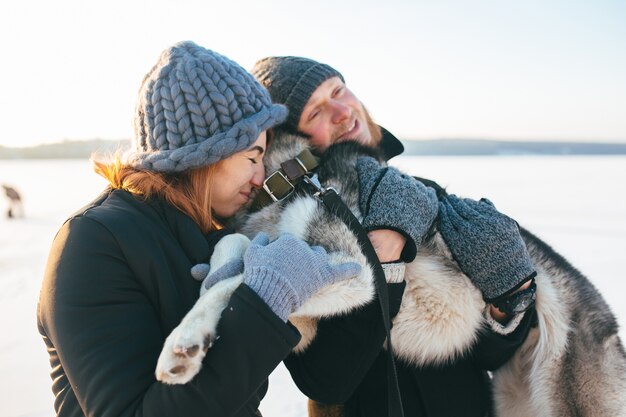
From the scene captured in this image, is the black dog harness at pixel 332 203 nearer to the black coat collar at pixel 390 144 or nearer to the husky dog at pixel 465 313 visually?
the husky dog at pixel 465 313

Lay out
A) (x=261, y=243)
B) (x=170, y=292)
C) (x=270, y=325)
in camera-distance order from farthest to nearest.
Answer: (x=261, y=243)
(x=170, y=292)
(x=270, y=325)

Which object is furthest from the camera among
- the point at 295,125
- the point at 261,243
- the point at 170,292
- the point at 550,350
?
the point at 295,125

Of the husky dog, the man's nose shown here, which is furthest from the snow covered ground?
the husky dog

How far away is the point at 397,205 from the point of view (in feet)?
4.27

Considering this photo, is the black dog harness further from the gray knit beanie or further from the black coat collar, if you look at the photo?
the black coat collar

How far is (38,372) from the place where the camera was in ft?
11.0

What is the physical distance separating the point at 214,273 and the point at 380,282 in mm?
446

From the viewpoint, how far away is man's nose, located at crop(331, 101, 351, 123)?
68.2 inches

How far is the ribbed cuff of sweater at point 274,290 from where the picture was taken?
0.97m

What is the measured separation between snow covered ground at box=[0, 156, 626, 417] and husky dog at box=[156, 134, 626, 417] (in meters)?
0.40

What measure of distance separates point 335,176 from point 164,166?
518mm

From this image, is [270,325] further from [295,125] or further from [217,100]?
[295,125]

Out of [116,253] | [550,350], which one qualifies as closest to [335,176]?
[116,253]

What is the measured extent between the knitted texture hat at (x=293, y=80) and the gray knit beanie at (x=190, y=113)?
1.46 ft
